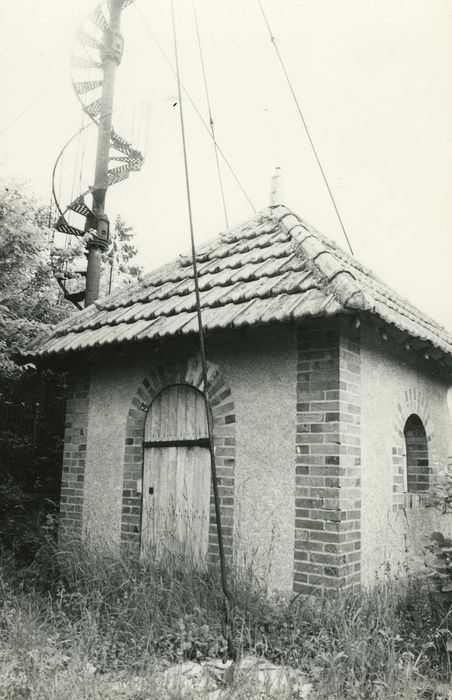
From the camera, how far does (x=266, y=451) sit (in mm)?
4957

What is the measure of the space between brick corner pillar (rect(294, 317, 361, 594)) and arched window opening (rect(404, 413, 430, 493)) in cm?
198

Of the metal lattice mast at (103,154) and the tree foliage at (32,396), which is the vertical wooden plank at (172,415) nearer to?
the tree foliage at (32,396)

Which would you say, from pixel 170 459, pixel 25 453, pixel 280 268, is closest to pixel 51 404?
pixel 25 453

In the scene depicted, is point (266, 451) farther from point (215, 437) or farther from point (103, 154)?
point (103, 154)

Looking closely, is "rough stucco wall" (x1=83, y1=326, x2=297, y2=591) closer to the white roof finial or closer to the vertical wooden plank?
the vertical wooden plank

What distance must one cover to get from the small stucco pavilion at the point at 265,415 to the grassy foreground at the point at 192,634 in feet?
0.95

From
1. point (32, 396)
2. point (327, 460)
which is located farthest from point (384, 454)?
point (32, 396)

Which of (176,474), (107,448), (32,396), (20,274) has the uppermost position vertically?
(20,274)

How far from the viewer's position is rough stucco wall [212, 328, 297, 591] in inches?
186

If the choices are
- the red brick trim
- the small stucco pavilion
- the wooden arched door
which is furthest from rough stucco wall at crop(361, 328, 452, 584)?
the wooden arched door

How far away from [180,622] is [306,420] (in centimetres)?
178

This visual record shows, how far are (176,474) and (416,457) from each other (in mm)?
2795

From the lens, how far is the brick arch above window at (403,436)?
5609mm

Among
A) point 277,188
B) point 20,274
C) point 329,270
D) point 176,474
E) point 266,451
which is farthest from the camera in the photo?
point 277,188
